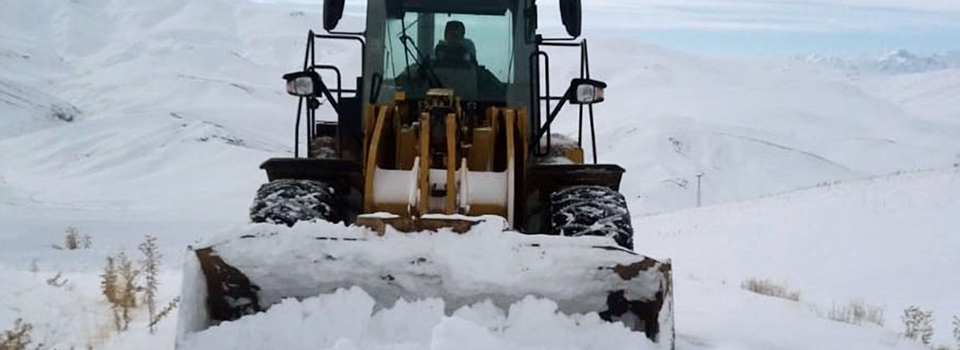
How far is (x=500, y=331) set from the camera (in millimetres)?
4465

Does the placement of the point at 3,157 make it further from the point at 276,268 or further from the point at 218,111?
the point at 276,268

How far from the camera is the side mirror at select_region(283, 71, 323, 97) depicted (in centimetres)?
630

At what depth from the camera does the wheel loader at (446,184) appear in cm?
458

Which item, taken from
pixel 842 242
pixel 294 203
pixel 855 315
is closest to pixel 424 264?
pixel 294 203

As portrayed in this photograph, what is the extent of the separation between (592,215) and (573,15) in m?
1.45

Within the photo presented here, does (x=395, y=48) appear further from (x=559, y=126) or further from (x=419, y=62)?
(x=559, y=126)

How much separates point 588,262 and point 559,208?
1232 mm

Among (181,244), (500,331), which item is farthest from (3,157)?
(500,331)

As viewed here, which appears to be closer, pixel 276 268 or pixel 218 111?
pixel 276 268

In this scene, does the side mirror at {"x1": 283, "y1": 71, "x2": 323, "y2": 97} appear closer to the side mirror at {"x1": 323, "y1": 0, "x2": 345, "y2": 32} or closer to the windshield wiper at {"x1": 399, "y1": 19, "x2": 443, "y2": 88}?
the side mirror at {"x1": 323, "y1": 0, "x2": 345, "y2": 32}

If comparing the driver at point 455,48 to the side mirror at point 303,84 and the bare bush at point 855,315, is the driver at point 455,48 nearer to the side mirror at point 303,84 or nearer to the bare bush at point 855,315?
the side mirror at point 303,84

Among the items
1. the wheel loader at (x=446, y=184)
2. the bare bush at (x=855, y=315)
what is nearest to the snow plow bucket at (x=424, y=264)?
the wheel loader at (x=446, y=184)

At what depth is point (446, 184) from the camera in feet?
18.5

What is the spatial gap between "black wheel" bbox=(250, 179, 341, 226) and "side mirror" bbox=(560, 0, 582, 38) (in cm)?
178
